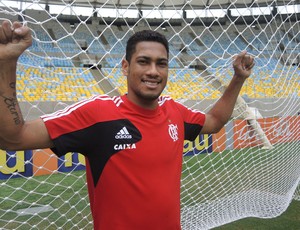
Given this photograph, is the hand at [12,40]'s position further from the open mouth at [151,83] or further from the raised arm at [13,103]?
the open mouth at [151,83]

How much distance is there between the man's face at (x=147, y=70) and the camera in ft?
3.11

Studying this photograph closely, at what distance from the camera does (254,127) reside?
3.47 metres

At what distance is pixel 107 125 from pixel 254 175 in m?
2.21

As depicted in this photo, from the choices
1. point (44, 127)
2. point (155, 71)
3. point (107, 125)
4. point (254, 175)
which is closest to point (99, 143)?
point (107, 125)

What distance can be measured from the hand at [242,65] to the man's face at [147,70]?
1.34ft

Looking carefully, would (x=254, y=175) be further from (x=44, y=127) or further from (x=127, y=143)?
(x=44, y=127)

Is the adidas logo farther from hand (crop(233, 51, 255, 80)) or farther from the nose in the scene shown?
hand (crop(233, 51, 255, 80))

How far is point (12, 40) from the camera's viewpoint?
27.8 inches

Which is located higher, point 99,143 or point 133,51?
point 133,51

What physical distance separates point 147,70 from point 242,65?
50 cm

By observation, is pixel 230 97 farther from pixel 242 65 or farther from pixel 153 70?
pixel 153 70

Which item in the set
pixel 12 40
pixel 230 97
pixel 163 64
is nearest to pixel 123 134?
pixel 163 64

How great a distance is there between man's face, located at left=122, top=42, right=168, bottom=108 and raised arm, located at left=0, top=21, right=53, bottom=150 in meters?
0.31

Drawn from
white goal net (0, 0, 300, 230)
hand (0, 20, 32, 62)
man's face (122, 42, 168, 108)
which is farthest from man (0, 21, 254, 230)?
white goal net (0, 0, 300, 230)
